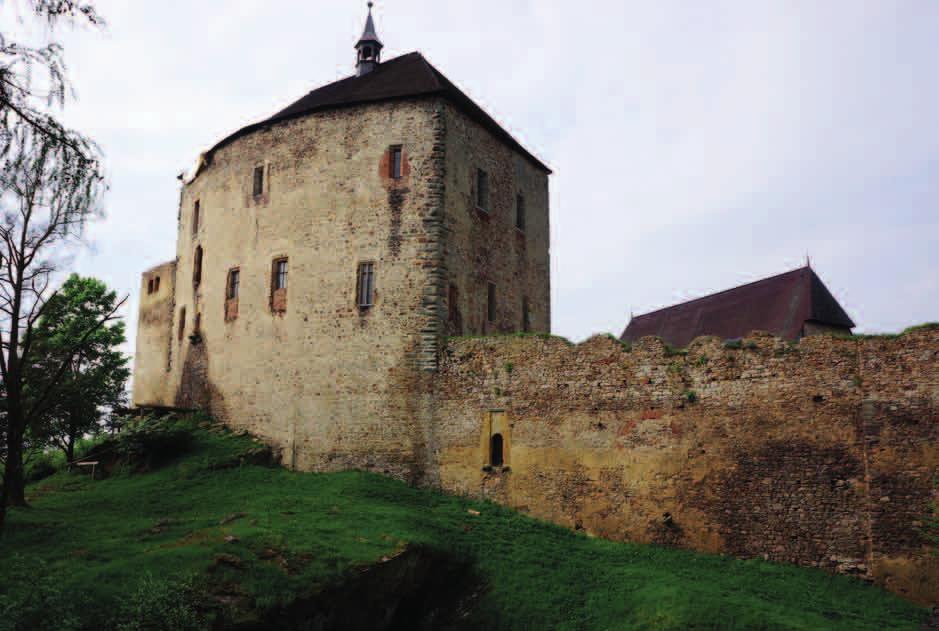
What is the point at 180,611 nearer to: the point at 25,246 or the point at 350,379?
the point at 25,246

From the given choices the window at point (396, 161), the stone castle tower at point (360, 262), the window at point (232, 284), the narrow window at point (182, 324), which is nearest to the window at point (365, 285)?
the stone castle tower at point (360, 262)

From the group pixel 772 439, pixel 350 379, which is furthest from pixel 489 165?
pixel 772 439

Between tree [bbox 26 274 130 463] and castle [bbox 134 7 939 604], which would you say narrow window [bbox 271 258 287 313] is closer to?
castle [bbox 134 7 939 604]

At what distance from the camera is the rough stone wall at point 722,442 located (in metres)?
16.6

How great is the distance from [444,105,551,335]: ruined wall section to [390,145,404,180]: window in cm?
146

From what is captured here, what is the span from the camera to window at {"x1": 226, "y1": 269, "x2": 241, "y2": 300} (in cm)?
2773

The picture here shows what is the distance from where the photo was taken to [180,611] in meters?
13.0

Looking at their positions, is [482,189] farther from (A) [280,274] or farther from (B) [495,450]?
(B) [495,450]

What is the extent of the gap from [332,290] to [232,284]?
17.2 feet

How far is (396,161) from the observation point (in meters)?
24.7

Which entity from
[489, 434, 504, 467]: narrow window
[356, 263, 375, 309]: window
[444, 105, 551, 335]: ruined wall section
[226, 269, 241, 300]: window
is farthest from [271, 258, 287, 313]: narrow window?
[489, 434, 504, 467]: narrow window

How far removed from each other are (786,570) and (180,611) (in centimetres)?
1202

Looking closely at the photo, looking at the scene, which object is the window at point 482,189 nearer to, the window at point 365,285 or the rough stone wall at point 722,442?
the window at point 365,285

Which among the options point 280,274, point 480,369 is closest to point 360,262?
point 280,274
